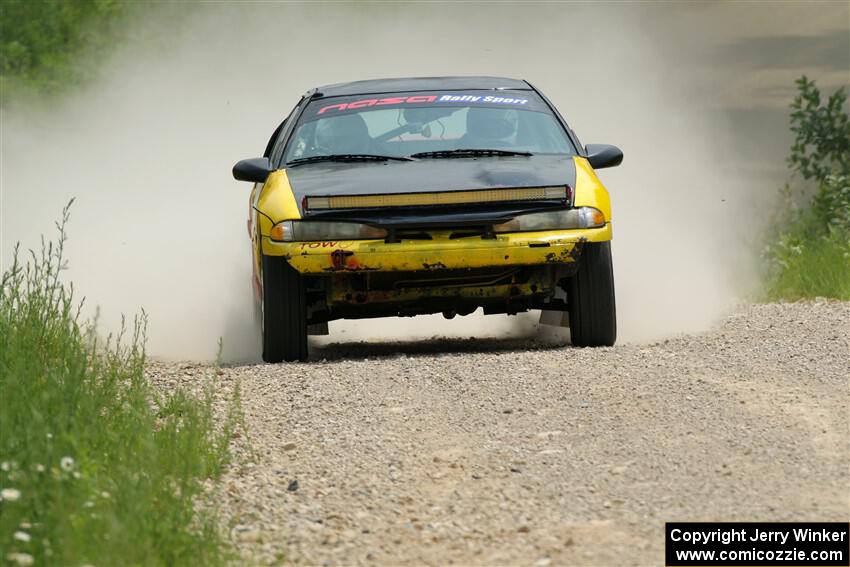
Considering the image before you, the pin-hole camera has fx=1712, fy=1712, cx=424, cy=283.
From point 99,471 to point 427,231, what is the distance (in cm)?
361

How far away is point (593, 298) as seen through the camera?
9.48 metres

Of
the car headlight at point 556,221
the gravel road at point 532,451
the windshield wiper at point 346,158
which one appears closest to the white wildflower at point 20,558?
the gravel road at point 532,451

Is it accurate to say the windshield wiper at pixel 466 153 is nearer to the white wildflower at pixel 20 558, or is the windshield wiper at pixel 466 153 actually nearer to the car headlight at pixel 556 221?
the car headlight at pixel 556 221

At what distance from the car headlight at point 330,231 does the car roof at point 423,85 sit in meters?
1.79

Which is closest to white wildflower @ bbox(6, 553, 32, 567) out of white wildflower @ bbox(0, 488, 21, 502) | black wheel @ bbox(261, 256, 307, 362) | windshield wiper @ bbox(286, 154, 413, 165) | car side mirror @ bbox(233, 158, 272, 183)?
white wildflower @ bbox(0, 488, 21, 502)

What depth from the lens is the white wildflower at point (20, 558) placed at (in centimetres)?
476

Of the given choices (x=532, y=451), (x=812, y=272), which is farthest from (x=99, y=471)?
(x=812, y=272)

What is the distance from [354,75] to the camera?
88.0ft

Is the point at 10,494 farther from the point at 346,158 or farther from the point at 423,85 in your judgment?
the point at 423,85

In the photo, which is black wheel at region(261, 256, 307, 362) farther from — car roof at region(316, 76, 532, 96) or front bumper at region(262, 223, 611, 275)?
car roof at region(316, 76, 532, 96)

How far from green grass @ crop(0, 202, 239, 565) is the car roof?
3582 millimetres

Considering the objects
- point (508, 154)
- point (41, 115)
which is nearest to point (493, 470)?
point (508, 154)

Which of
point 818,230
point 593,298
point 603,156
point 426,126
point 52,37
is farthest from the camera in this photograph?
point 52,37

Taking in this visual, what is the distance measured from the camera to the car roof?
10.8 metres
